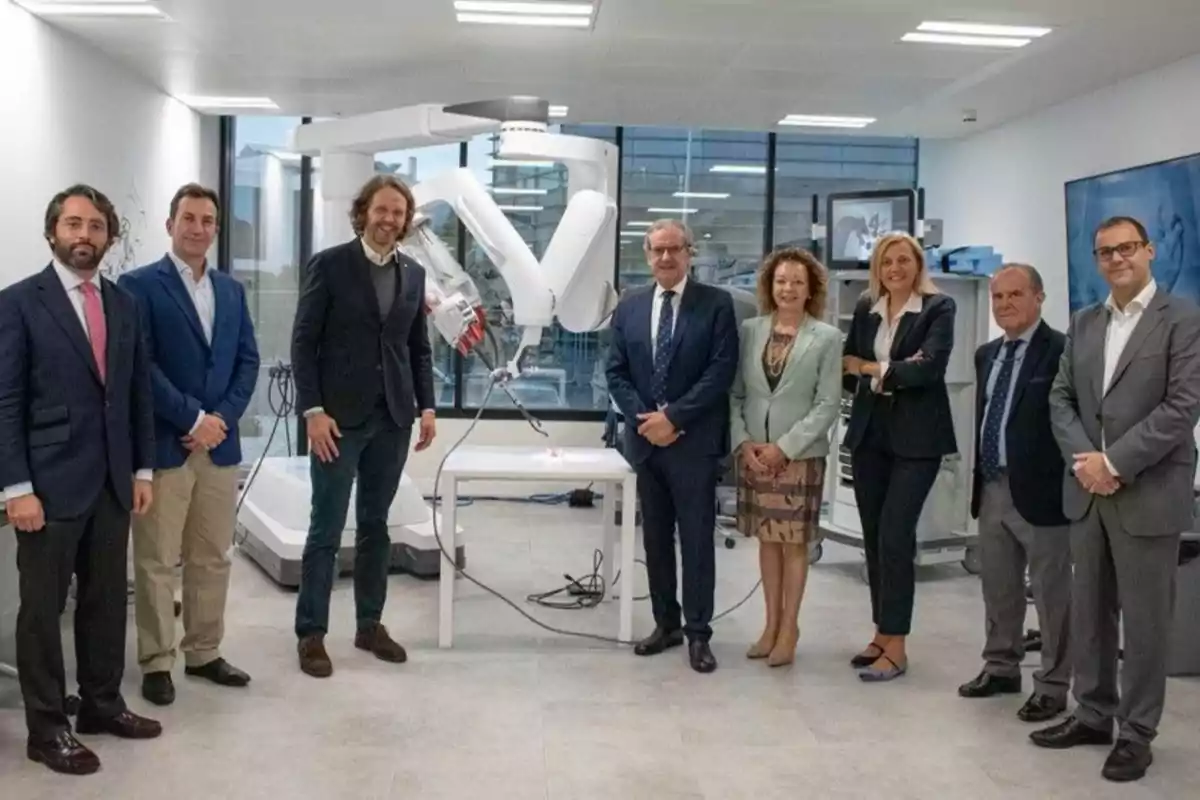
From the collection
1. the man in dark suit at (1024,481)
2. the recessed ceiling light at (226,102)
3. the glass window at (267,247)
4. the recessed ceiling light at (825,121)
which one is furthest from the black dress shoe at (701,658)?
the glass window at (267,247)

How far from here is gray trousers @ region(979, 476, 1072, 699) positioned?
3408 mm

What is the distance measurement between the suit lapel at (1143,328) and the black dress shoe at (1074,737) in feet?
3.40

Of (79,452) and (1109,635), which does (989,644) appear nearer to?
(1109,635)

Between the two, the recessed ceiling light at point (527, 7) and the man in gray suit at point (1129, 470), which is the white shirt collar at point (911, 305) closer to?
the man in gray suit at point (1129, 470)

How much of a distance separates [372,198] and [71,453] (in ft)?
4.20

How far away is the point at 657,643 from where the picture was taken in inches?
159

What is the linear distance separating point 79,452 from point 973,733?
267cm

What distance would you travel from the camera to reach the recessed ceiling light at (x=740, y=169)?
845 cm

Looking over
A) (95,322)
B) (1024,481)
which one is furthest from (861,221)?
(95,322)

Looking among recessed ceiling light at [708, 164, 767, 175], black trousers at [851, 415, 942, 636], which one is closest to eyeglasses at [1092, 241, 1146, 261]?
black trousers at [851, 415, 942, 636]

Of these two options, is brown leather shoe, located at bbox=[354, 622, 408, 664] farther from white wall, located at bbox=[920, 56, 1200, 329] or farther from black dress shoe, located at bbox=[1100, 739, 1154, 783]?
white wall, located at bbox=[920, 56, 1200, 329]

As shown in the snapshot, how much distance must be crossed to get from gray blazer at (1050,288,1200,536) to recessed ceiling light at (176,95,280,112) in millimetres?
5479

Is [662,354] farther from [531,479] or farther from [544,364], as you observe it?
[544,364]

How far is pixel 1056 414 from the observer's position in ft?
10.5
